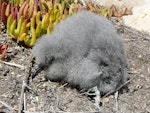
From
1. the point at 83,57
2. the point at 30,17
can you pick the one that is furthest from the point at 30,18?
the point at 83,57

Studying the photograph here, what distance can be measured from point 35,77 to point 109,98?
1.62 feet

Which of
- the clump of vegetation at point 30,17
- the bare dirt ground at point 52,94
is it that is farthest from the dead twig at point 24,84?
the clump of vegetation at point 30,17

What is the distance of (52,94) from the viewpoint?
2.49m

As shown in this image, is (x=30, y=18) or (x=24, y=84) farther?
(x=30, y=18)

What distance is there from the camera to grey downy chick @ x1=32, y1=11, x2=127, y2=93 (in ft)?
8.09

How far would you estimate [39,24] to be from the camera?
278cm

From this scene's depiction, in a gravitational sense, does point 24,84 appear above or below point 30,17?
below

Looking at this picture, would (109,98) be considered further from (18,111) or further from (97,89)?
(18,111)

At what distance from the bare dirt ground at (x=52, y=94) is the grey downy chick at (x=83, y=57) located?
75 mm

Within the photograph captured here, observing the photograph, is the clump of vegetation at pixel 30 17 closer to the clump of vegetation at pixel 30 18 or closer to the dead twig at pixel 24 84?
the clump of vegetation at pixel 30 18

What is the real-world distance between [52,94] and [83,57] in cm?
30

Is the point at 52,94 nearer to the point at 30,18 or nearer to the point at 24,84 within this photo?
the point at 24,84

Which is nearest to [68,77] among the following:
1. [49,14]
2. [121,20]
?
[49,14]

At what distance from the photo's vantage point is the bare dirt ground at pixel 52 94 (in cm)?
240
